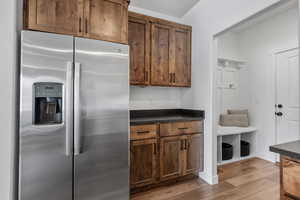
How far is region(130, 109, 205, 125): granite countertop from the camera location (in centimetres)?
222

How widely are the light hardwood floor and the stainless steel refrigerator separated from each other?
0.64 m

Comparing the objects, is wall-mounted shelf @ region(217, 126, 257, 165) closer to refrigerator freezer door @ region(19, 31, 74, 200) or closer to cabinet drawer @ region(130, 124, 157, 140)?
cabinet drawer @ region(130, 124, 157, 140)

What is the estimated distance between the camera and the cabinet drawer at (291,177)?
33.0 inches

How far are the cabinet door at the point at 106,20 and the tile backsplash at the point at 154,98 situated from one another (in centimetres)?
100

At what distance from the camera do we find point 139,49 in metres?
2.31

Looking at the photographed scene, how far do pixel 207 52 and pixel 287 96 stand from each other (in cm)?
185

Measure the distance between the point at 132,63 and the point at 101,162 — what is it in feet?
4.47

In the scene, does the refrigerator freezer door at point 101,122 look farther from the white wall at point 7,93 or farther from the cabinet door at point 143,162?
the white wall at point 7,93

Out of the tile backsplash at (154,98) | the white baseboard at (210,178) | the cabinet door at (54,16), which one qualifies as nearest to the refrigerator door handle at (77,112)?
the cabinet door at (54,16)

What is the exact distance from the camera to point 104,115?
1608 mm

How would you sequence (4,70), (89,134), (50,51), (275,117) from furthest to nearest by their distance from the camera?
(275,117) → (89,134) → (50,51) → (4,70)

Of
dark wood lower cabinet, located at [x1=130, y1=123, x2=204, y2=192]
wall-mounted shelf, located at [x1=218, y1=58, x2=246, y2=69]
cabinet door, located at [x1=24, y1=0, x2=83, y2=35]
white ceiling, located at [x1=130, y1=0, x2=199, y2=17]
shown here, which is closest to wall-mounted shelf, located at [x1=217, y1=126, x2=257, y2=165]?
dark wood lower cabinet, located at [x1=130, y1=123, x2=204, y2=192]

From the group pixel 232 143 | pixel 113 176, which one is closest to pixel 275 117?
pixel 232 143

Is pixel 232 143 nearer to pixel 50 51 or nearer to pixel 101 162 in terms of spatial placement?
pixel 101 162
